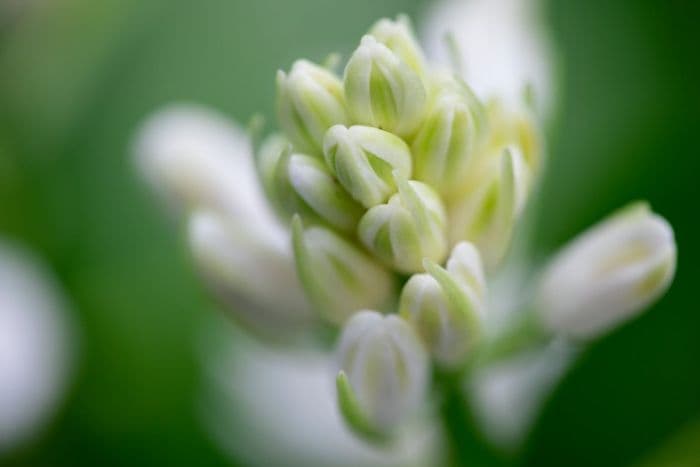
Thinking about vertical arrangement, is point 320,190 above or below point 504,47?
below

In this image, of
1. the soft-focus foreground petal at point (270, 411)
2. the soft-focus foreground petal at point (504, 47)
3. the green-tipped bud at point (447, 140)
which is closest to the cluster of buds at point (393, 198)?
the green-tipped bud at point (447, 140)

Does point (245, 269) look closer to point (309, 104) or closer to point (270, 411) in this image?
point (309, 104)

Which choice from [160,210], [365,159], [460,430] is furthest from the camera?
[160,210]

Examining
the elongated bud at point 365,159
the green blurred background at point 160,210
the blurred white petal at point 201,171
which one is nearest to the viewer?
the elongated bud at point 365,159

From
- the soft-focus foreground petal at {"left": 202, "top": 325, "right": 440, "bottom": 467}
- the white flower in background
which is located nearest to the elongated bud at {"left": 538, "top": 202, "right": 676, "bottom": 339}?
the soft-focus foreground petal at {"left": 202, "top": 325, "right": 440, "bottom": 467}

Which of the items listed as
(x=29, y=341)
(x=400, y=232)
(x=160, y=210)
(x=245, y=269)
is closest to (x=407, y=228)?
(x=400, y=232)

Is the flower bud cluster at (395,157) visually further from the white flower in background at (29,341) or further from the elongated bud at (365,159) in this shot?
the white flower in background at (29,341)

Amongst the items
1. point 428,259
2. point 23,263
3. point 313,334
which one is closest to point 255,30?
point 23,263
